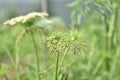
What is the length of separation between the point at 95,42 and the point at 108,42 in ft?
0.74

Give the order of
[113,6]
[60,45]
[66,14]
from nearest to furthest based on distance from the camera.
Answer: [60,45] → [113,6] → [66,14]

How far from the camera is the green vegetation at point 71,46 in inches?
59.9

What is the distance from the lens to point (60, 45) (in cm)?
145

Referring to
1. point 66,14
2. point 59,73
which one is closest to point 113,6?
point 59,73

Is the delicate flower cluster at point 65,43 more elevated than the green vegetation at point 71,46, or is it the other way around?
the delicate flower cluster at point 65,43

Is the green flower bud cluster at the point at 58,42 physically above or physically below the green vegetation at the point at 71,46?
above

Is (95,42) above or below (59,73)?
below

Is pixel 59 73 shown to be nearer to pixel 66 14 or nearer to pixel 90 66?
pixel 90 66

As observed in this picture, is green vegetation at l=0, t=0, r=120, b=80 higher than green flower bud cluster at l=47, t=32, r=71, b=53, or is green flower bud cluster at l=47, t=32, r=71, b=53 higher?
green flower bud cluster at l=47, t=32, r=71, b=53

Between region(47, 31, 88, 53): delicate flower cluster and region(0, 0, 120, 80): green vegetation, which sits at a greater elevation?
region(47, 31, 88, 53): delicate flower cluster

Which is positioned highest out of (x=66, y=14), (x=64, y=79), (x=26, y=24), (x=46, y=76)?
(x=26, y=24)

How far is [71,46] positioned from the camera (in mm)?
1514

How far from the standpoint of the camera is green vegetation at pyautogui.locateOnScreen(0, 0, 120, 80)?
1.52 meters

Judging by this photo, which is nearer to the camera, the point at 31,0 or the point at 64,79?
the point at 64,79
